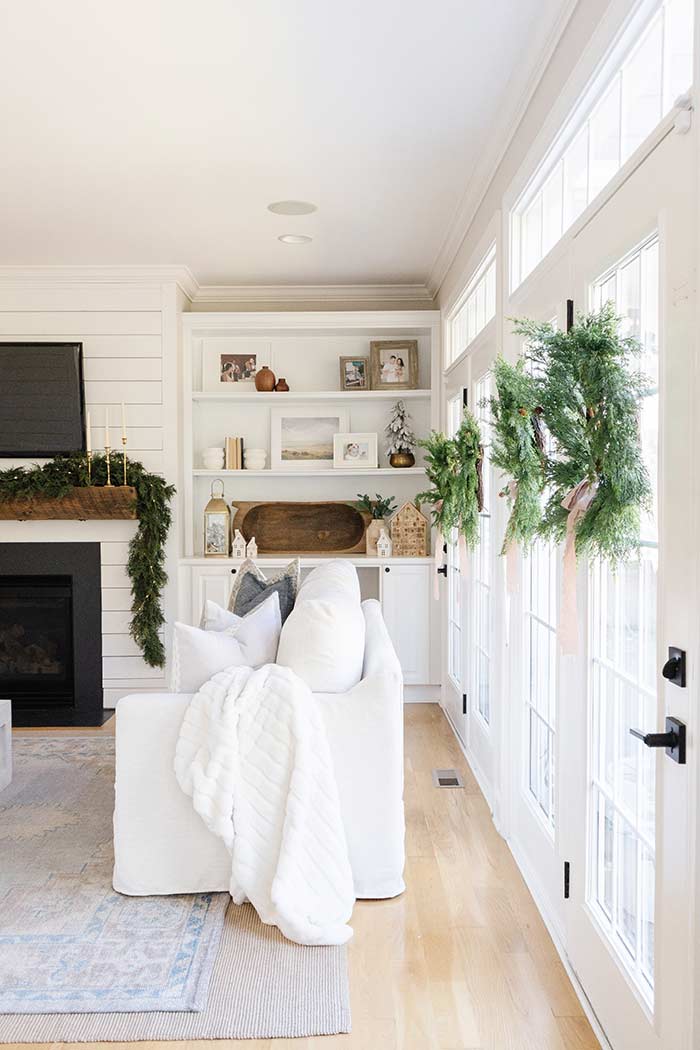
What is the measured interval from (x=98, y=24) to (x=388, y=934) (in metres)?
2.86

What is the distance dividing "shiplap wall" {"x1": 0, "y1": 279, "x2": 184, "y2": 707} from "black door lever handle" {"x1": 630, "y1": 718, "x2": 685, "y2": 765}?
414 cm

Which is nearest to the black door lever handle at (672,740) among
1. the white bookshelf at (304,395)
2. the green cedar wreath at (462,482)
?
the green cedar wreath at (462,482)

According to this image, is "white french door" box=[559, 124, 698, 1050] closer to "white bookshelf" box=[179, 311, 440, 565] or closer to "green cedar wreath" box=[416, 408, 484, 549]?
"green cedar wreath" box=[416, 408, 484, 549]

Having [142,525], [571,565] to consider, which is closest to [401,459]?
[142,525]

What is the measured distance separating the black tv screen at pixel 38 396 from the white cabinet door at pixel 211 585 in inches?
46.9

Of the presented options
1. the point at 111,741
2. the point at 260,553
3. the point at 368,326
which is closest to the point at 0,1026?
the point at 111,741

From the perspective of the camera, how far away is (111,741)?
4844 mm

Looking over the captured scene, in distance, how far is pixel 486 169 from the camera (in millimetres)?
→ 3631

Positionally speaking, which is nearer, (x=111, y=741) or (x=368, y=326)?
(x=111, y=741)

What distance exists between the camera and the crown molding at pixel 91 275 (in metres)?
5.32

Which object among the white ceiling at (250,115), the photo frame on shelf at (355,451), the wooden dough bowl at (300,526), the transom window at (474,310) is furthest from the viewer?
the wooden dough bowl at (300,526)

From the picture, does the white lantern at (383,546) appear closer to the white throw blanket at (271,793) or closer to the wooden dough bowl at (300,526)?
the wooden dough bowl at (300,526)

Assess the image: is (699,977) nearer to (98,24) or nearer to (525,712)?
(525,712)

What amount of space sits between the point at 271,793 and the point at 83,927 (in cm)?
71
